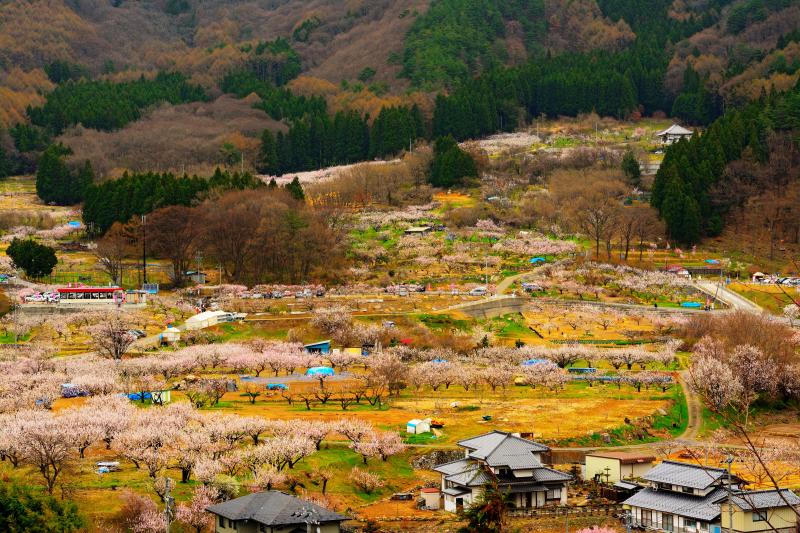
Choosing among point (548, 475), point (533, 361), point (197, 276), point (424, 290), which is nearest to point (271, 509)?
point (548, 475)

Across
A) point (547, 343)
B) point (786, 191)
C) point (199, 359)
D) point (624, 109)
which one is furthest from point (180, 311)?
point (624, 109)

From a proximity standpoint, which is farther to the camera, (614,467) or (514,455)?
(614,467)

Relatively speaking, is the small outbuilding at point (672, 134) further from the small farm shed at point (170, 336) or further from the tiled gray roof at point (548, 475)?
the tiled gray roof at point (548, 475)

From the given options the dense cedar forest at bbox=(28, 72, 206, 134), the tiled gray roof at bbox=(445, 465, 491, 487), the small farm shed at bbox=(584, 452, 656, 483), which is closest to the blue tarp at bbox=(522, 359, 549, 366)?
the small farm shed at bbox=(584, 452, 656, 483)

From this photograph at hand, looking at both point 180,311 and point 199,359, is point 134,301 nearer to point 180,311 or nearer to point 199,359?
point 180,311

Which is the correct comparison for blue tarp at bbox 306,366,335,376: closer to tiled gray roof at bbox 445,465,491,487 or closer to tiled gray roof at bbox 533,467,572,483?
tiled gray roof at bbox 445,465,491,487

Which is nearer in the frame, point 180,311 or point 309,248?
point 180,311

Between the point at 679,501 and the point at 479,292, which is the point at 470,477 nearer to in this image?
the point at 679,501
